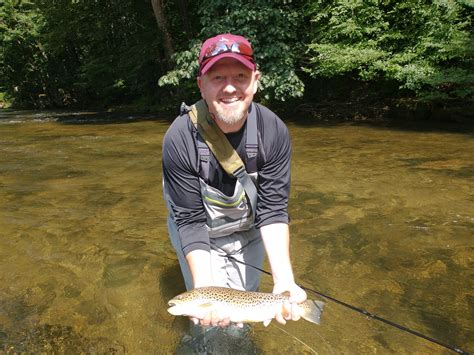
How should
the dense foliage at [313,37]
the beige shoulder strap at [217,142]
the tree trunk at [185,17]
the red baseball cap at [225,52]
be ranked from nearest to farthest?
the red baseball cap at [225,52]
the beige shoulder strap at [217,142]
the dense foliage at [313,37]
the tree trunk at [185,17]

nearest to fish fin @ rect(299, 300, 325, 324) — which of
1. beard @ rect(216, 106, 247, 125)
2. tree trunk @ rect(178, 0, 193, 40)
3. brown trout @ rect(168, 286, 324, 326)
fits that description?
brown trout @ rect(168, 286, 324, 326)

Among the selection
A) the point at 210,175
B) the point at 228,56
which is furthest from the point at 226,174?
the point at 228,56

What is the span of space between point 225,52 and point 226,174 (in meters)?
0.79

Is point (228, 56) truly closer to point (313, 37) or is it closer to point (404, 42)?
point (404, 42)

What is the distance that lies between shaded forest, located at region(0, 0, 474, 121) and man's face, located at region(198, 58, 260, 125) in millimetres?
11318

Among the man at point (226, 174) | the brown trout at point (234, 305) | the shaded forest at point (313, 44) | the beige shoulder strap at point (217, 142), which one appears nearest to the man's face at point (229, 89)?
the man at point (226, 174)

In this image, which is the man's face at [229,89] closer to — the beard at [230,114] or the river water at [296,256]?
the beard at [230,114]

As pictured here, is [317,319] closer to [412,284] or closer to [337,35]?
[412,284]

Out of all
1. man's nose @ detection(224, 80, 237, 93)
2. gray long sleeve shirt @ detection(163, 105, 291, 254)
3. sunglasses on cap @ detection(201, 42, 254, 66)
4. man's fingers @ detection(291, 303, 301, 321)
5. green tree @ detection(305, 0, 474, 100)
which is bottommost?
man's fingers @ detection(291, 303, 301, 321)

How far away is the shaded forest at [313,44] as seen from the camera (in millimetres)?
12727

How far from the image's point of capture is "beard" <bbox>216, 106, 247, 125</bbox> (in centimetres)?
256

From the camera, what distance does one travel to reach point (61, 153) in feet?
38.8

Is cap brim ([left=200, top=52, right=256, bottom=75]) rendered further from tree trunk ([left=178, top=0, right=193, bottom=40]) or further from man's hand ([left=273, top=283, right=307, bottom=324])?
tree trunk ([left=178, top=0, right=193, bottom=40])

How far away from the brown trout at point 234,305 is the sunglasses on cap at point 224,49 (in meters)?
1.39
